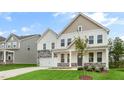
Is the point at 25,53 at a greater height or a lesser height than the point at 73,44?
lesser

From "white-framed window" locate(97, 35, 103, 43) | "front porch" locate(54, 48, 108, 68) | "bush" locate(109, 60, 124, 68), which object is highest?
"white-framed window" locate(97, 35, 103, 43)

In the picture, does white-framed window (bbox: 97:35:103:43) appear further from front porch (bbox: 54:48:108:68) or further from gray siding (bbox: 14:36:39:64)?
gray siding (bbox: 14:36:39:64)

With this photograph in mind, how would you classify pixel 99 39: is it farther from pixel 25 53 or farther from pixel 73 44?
pixel 25 53

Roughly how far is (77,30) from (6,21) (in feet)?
49.4

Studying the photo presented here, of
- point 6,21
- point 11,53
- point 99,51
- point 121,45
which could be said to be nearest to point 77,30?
point 99,51

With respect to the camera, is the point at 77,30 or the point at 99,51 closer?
the point at 99,51

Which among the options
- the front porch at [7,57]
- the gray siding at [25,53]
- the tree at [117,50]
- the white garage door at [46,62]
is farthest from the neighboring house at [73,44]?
the front porch at [7,57]

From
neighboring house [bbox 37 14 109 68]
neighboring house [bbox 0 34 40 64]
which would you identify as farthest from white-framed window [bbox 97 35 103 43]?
neighboring house [bbox 0 34 40 64]

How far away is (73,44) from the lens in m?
27.0

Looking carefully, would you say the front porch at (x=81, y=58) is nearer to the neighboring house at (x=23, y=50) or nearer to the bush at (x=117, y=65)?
the bush at (x=117, y=65)

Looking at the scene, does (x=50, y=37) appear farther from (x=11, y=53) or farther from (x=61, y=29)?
(x=11, y=53)

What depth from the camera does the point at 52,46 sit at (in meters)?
31.5

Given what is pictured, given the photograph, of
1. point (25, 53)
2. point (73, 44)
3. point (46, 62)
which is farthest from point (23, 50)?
point (73, 44)

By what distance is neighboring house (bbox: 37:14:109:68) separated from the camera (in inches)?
1010
